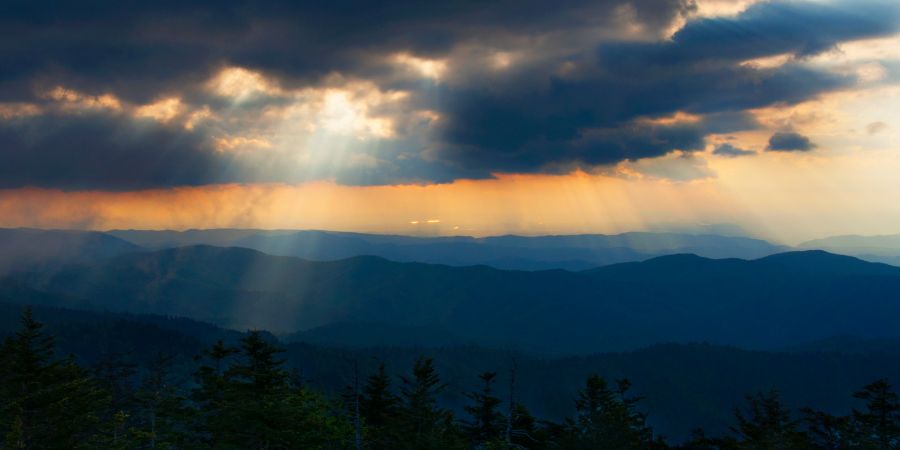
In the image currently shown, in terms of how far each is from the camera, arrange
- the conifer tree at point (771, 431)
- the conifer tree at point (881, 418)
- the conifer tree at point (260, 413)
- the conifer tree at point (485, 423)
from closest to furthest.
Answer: the conifer tree at point (260, 413) < the conifer tree at point (771, 431) < the conifer tree at point (881, 418) < the conifer tree at point (485, 423)

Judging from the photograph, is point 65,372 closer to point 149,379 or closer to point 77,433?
point 77,433

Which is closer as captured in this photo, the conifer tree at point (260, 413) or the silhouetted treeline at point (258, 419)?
the silhouetted treeline at point (258, 419)

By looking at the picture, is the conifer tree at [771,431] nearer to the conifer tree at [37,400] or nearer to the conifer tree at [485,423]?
the conifer tree at [485,423]

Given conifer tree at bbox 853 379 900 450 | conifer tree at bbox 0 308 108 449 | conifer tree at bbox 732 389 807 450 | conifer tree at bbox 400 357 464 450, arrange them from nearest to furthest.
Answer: conifer tree at bbox 0 308 108 449
conifer tree at bbox 732 389 807 450
conifer tree at bbox 400 357 464 450
conifer tree at bbox 853 379 900 450

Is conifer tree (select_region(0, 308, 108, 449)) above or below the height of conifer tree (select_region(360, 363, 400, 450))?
above

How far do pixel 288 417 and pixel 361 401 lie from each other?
1155 inches

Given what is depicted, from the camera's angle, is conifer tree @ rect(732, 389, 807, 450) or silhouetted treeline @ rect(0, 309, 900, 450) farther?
conifer tree @ rect(732, 389, 807, 450)

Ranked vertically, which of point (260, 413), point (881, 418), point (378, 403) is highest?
point (260, 413)

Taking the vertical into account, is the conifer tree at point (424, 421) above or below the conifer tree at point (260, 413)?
below

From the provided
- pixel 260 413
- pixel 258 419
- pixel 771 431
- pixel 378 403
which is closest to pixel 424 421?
pixel 258 419

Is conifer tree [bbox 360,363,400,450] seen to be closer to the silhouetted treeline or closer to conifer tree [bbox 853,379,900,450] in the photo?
the silhouetted treeline

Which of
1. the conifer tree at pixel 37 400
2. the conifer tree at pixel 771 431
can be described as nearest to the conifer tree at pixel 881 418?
the conifer tree at pixel 771 431

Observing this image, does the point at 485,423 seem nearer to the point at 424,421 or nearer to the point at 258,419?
the point at 424,421

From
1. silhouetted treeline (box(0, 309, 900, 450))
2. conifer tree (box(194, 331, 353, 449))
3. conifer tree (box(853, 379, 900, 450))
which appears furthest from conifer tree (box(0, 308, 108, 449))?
conifer tree (box(853, 379, 900, 450))
